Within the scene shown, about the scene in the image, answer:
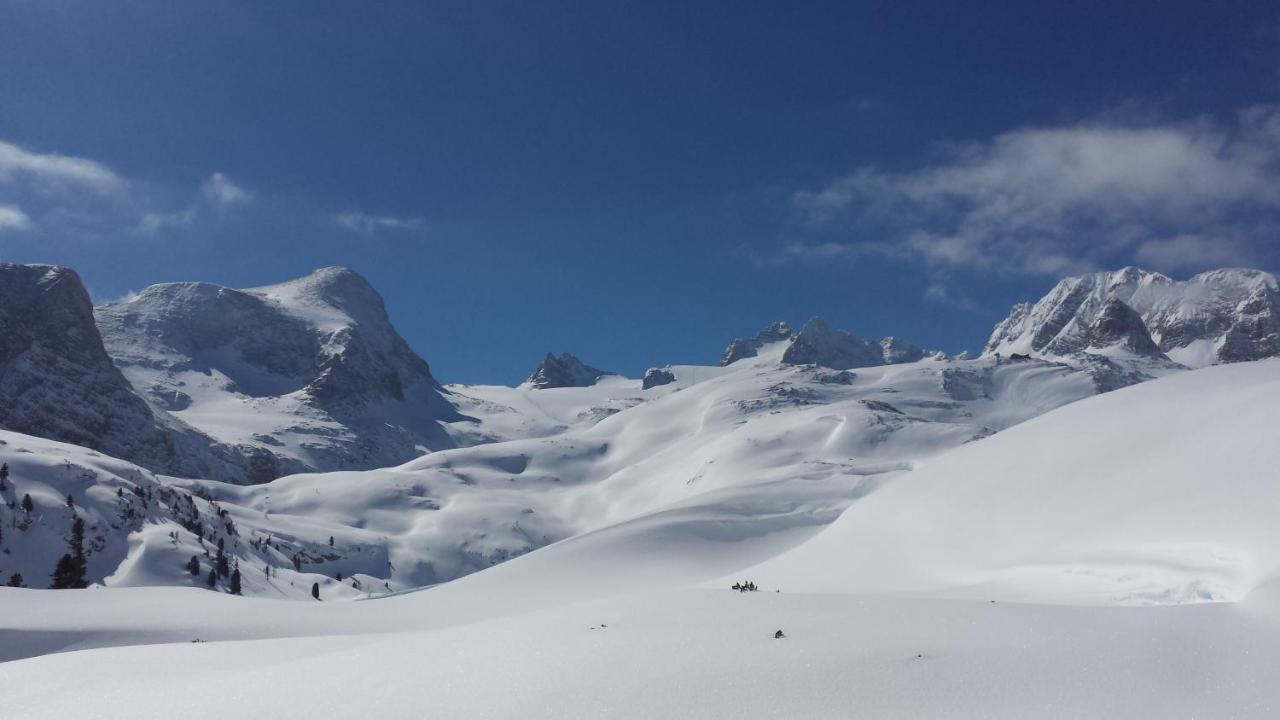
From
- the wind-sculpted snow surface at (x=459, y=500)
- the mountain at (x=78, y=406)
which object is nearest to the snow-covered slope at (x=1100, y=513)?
the wind-sculpted snow surface at (x=459, y=500)

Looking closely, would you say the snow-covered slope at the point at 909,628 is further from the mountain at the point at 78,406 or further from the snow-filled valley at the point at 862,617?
the mountain at the point at 78,406

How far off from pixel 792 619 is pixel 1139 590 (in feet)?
22.1

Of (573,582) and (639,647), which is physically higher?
(573,582)

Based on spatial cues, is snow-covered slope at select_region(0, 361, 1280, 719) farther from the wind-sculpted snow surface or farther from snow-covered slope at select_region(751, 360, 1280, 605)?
the wind-sculpted snow surface

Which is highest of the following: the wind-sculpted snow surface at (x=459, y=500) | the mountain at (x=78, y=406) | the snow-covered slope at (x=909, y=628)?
the mountain at (x=78, y=406)

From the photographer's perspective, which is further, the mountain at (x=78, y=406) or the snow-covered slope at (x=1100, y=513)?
the mountain at (x=78, y=406)

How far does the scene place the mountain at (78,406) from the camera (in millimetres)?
174500

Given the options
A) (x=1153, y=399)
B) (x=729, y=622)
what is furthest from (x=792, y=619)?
(x=1153, y=399)

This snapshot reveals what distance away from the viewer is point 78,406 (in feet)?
596

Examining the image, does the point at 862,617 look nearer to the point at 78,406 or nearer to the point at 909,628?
the point at 909,628

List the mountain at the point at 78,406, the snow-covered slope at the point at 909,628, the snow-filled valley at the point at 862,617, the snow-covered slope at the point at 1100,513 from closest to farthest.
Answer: the snow-covered slope at the point at 909,628 → the snow-filled valley at the point at 862,617 → the snow-covered slope at the point at 1100,513 → the mountain at the point at 78,406

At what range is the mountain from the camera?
174500mm

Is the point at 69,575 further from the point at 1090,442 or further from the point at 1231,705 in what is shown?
the point at 1231,705

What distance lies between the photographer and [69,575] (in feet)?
139
